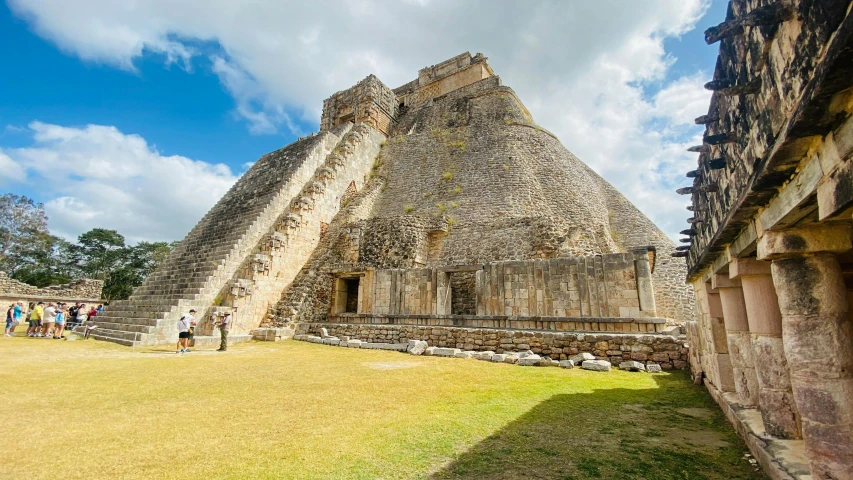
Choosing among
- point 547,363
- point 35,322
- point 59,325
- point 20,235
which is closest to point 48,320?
point 59,325

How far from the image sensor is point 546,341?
30.3 ft

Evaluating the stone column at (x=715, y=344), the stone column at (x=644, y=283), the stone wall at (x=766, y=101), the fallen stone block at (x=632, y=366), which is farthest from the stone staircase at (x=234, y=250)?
the stone wall at (x=766, y=101)

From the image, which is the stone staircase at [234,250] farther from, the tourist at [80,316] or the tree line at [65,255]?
the tree line at [65,255]

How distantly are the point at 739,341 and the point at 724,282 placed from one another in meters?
0.71

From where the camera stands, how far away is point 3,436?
3598 mm

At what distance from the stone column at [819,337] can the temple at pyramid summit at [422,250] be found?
589 centimetres

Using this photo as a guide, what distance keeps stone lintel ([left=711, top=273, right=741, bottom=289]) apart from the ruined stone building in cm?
26

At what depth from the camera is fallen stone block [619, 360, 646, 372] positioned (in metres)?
7.67

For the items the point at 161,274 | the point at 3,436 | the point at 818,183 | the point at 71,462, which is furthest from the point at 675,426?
the point at 161,274

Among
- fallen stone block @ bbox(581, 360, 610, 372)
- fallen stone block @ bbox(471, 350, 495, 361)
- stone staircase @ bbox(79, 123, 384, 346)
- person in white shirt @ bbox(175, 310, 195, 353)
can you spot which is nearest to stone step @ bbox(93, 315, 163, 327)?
stone staircase @ bbox(79, 123, 384, 346)

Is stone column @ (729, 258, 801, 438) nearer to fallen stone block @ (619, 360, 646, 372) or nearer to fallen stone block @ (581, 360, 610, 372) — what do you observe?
fallen stone block @ (581, 360, 610, 372)

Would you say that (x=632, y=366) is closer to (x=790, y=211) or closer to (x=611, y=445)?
(x=611, y=445)

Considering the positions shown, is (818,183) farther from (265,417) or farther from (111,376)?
(111,376)

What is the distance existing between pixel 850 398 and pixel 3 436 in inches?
277
